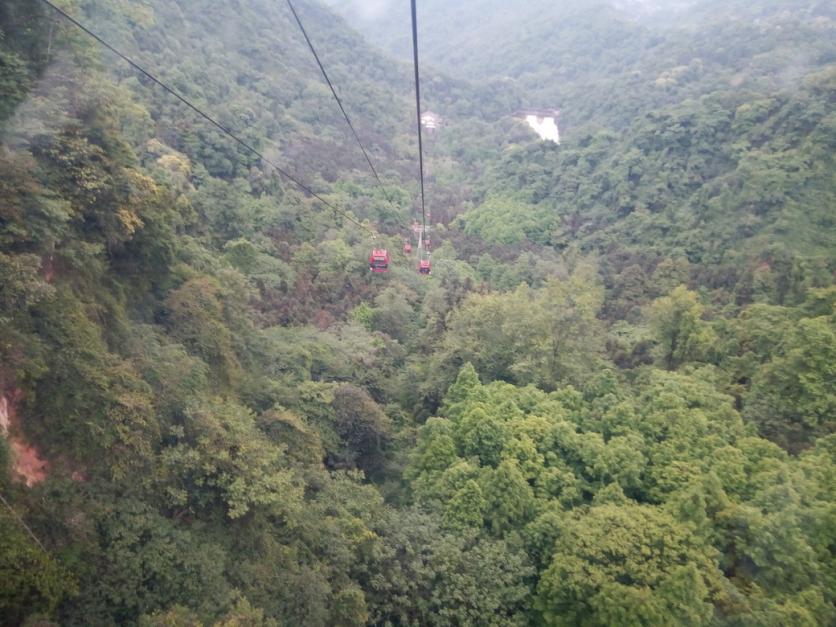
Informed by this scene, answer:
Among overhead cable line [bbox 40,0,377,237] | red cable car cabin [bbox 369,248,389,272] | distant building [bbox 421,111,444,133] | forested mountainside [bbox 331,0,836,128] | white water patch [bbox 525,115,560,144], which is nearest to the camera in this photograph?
overhead cable line [bbox 40,0,377,237]

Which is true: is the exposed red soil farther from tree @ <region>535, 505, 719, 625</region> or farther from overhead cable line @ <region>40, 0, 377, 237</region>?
tree @ <region>535, 505, 719, 625</region>

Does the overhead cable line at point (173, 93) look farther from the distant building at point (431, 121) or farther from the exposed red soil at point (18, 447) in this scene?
the distant building at point (431, 121)

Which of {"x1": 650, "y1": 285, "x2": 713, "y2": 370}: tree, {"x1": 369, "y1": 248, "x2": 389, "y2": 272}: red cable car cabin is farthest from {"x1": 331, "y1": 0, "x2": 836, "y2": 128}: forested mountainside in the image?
{"x1": 369, "y1": 248, "x2": 389, "y2": 272}: red cable car cabin

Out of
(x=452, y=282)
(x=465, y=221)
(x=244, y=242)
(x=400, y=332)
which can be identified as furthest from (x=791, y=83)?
(x=244, y=242)

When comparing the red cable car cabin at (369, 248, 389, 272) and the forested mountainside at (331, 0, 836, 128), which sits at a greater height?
the forested mountainside at (331, 0, 836, 128)

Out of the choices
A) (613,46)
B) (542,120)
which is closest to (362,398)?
(542,120)

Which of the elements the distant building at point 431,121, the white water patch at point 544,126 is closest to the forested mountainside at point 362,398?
the distant building at point 431,121
